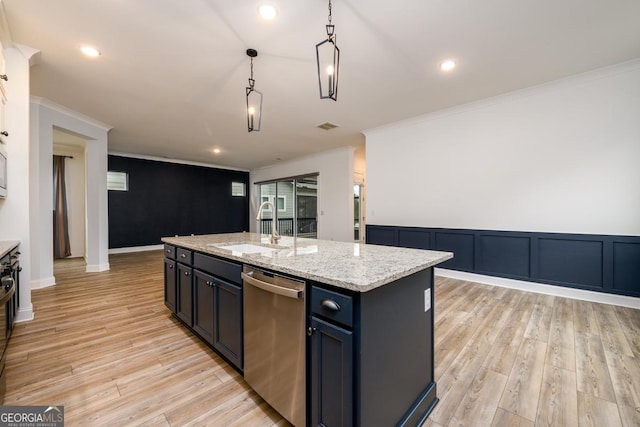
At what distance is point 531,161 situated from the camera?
3.64 metres

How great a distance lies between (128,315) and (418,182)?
466cm

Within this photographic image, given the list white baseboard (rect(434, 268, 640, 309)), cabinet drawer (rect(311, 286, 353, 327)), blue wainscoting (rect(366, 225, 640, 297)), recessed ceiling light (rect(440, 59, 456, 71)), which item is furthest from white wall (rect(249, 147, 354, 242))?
cabinet drawer (rect(311, 286, 353, 327))

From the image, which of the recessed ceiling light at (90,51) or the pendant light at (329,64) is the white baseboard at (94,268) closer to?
the recessed ceiling light at (90,51)

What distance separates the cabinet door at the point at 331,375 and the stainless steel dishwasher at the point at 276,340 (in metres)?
0.08

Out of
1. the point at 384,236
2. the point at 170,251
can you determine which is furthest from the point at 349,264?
the point at 384,236

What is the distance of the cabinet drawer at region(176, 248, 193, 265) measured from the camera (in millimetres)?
2373

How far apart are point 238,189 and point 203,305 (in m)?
7.85

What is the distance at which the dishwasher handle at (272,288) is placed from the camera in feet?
4.21

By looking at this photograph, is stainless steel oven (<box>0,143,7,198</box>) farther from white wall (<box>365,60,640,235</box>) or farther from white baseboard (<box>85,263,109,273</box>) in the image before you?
white wall (<box>365,60,640,235</box>)

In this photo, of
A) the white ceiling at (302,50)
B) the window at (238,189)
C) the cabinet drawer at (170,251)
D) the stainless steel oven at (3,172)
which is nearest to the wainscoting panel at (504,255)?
the white ceiling at (302,50)

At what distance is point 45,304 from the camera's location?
325 centimetres

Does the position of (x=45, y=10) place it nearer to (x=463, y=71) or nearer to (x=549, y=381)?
(x=463, y=71)

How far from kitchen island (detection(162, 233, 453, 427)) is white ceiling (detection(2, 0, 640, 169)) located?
6.61 feet

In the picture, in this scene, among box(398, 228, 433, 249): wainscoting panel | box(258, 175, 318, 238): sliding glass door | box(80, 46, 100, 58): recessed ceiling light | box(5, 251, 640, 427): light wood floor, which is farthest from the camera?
box(258, 175, 318, 238): sliding glass door
